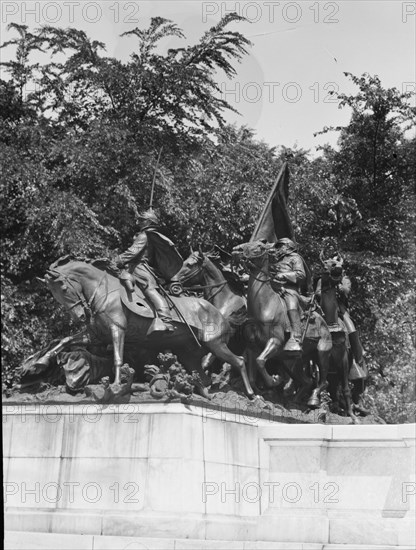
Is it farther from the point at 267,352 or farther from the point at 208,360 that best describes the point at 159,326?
the point at 267,352

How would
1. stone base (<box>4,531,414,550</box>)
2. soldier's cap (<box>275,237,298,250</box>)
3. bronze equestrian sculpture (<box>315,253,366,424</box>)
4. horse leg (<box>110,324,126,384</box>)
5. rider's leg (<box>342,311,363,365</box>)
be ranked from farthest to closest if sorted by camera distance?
rider's leg (<box>342,311,363,365</box>) < soldier's cap (<box>275,237,298,250</box>) < bronze equestrian sculpture (<box>315,253,366,424</box>) < horse leg (<box>110,324,126,384</box>) < stone base (<box>4,531,414,550</box>)

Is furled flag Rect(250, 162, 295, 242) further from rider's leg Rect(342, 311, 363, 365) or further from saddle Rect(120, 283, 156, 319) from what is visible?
saddle Rect(120, 283, 156, 319)

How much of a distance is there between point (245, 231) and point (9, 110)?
6.93 metres

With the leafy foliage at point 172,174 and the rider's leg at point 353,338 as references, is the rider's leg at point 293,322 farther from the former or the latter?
the leafy foliage at point 172,174

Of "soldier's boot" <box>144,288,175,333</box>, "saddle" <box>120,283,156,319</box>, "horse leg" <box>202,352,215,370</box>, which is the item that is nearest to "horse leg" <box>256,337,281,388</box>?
"horse leg" <box>202,352,215,370</box>

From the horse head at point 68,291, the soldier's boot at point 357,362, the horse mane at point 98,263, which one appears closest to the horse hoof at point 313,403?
the soldier's boot at point 357,362

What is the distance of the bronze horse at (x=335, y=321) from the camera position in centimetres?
1619

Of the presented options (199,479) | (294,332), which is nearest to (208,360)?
(294,332)

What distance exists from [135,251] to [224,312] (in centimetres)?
185

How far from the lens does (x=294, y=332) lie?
51.0 ft

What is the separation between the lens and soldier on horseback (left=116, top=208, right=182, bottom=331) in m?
14.6

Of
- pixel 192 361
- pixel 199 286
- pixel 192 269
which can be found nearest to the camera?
pixel 192 361

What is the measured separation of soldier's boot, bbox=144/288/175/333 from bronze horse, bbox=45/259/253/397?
113 mm

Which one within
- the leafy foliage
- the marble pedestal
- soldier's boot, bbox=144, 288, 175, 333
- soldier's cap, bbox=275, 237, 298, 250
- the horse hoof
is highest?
the leafy foliage
